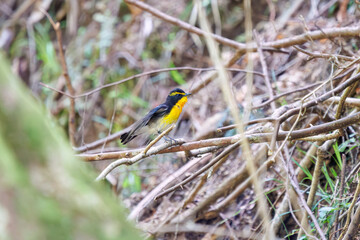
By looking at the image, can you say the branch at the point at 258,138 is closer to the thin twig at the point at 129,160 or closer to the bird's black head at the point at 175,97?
the thin twig at the point at 129,160

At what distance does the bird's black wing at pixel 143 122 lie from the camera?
14.9 ft

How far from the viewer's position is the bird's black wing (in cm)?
455

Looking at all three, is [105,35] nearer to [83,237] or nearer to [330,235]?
[330,235]

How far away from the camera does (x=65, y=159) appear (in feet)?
4.77

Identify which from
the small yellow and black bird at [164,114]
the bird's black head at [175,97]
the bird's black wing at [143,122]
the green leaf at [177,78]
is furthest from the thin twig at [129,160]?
the green leaf at [177,78]

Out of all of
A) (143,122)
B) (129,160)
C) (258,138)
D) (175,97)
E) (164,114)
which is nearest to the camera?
(258,138)

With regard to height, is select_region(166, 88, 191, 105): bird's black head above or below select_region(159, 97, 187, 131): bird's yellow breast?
above

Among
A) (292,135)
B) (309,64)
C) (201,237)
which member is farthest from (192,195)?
(309,64)

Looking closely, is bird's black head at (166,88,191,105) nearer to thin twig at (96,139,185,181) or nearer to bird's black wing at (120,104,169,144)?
bird's black wing at (120,104,169,144)

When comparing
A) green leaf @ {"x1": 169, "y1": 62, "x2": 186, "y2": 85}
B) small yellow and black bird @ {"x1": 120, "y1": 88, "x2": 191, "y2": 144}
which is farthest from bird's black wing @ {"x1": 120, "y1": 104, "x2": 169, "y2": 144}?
green leaf @ {"x1": 169, "y1": 62, "x2": 186, "y2": 85}

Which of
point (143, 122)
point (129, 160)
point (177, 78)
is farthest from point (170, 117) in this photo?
point (177, 78)

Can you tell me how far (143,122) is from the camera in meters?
4.86

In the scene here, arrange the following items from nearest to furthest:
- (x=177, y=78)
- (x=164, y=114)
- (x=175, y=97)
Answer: (x=164, y=114)
(x=175, y=97)
(x=177, y=78)

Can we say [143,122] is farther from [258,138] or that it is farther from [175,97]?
[258,138]
